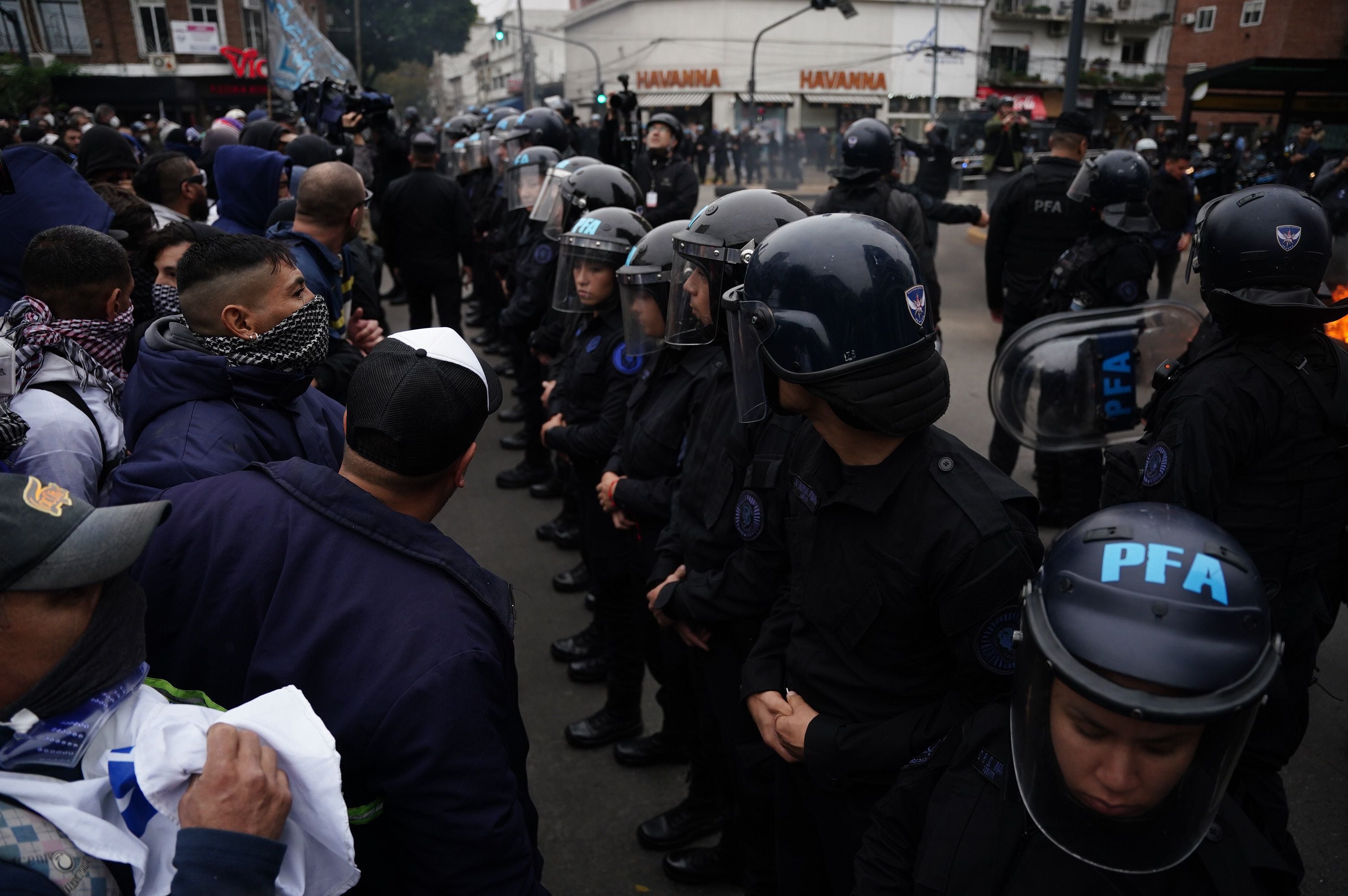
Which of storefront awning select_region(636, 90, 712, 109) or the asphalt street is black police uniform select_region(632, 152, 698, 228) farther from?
storefront awning select_region(636, 90, 712, 109)

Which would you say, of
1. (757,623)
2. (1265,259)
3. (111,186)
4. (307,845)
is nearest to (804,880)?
(757,623)

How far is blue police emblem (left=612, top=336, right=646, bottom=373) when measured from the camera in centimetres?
381

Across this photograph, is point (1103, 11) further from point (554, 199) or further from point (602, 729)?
point (602, 729)

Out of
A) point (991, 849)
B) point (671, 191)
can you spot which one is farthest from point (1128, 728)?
point (671, 191)

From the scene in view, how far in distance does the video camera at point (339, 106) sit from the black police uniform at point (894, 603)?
28.0ft

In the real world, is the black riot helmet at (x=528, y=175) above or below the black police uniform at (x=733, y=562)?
above

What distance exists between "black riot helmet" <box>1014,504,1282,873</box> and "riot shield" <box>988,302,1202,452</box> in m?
2.93

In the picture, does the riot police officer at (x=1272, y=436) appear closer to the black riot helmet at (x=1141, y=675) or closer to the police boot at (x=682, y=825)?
the black riot helmet at (x=1141, y=675)

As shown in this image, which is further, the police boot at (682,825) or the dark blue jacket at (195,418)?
the police boot at (682,825)

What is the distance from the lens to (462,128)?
11.2 m

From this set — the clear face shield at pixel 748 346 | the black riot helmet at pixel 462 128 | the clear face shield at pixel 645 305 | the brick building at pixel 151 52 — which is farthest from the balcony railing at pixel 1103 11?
the clear face shield at pixel 748 346

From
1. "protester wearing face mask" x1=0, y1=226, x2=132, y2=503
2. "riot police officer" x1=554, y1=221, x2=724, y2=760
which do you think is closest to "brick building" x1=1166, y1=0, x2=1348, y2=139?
"riot police officer" x1=554, y1=221, x2=724, y2=760

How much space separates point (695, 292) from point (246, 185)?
10.9 feet

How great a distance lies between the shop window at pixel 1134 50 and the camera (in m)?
52.3
